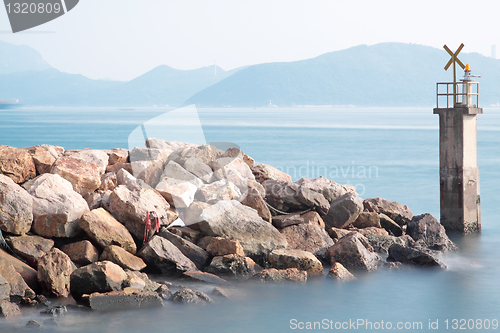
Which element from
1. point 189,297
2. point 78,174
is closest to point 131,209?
point 78,174

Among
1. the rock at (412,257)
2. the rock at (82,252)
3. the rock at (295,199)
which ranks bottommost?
the rock at (412,257)

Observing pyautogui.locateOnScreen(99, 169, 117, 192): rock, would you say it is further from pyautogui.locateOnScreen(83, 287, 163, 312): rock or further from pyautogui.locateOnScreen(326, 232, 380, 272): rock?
pyautogui.locateOnScreen(326, 232, 380, 272): rock

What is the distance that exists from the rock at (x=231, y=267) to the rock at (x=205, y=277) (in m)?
0.23

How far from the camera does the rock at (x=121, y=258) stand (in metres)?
7.76

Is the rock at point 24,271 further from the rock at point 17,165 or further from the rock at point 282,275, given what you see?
the rock at point 282,275

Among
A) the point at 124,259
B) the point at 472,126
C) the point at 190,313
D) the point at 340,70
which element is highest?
the point at 340,70

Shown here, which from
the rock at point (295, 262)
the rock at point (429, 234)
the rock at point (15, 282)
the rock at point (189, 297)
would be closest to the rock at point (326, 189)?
the rock at point (429, 234)

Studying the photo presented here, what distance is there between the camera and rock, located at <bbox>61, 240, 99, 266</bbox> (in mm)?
7754

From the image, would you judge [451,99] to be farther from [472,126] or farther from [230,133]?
[230,133]

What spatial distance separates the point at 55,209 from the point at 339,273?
4.69 m

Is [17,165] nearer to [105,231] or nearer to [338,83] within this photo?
[105,231]

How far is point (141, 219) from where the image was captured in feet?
28.2

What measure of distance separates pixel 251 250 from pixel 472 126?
6.54m

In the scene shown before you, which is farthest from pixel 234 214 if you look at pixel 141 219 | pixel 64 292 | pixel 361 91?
pixel 361 91
